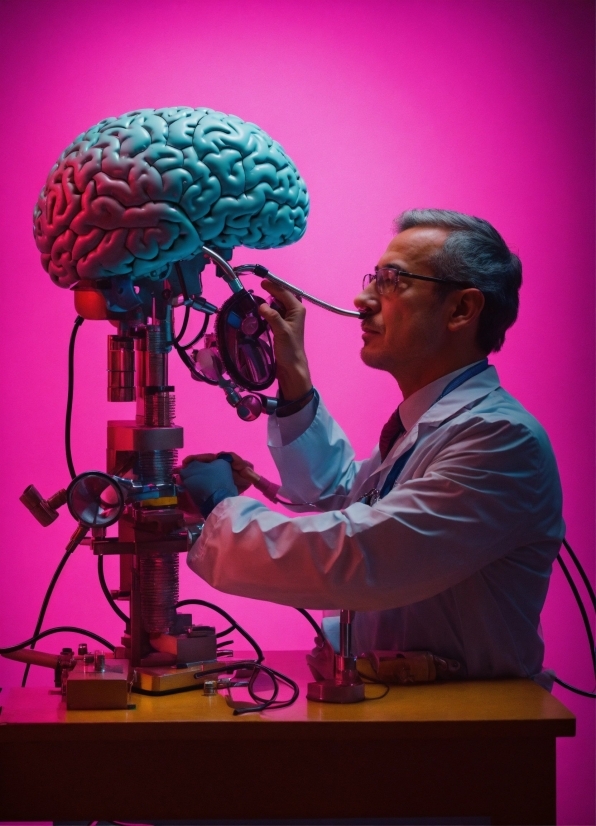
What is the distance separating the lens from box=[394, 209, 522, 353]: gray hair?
6.66 feet

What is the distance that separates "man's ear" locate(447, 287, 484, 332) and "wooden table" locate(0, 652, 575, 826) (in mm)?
767

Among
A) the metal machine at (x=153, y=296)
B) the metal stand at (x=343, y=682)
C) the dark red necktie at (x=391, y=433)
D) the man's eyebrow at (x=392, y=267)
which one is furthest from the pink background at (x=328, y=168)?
the metal stand at (x=343, y=682)

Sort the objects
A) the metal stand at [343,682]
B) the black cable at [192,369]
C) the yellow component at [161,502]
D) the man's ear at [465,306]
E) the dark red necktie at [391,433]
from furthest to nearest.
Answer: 1. the dark red necktie at [391,433]
2. the man's ear at [465,306]
3. the black cable at [192,369]
4. the yellow component at [161,502]
5. the metal stand at [343,682]

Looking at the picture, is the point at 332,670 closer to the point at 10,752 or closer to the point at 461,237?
the point at 10,752

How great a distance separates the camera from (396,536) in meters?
1.65

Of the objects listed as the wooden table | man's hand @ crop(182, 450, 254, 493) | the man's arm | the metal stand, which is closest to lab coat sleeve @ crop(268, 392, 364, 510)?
the man's arm

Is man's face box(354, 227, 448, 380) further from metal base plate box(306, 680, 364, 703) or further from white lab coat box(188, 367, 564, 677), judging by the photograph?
metal base plate box(306, 680, 364, 703)

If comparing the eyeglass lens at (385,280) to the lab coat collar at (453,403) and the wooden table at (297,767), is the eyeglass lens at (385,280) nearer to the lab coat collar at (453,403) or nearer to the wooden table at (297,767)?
the lab coat collar at (453,403)

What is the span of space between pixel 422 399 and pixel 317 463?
371 mm

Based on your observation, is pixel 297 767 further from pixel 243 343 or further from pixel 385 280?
pixel 385 280

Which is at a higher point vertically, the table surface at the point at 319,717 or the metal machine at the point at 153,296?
the metal machine at the point at 153,296

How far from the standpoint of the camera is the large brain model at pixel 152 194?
167 centimetres

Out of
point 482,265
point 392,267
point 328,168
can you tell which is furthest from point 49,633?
point 328,168

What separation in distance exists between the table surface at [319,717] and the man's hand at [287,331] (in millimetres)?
733
